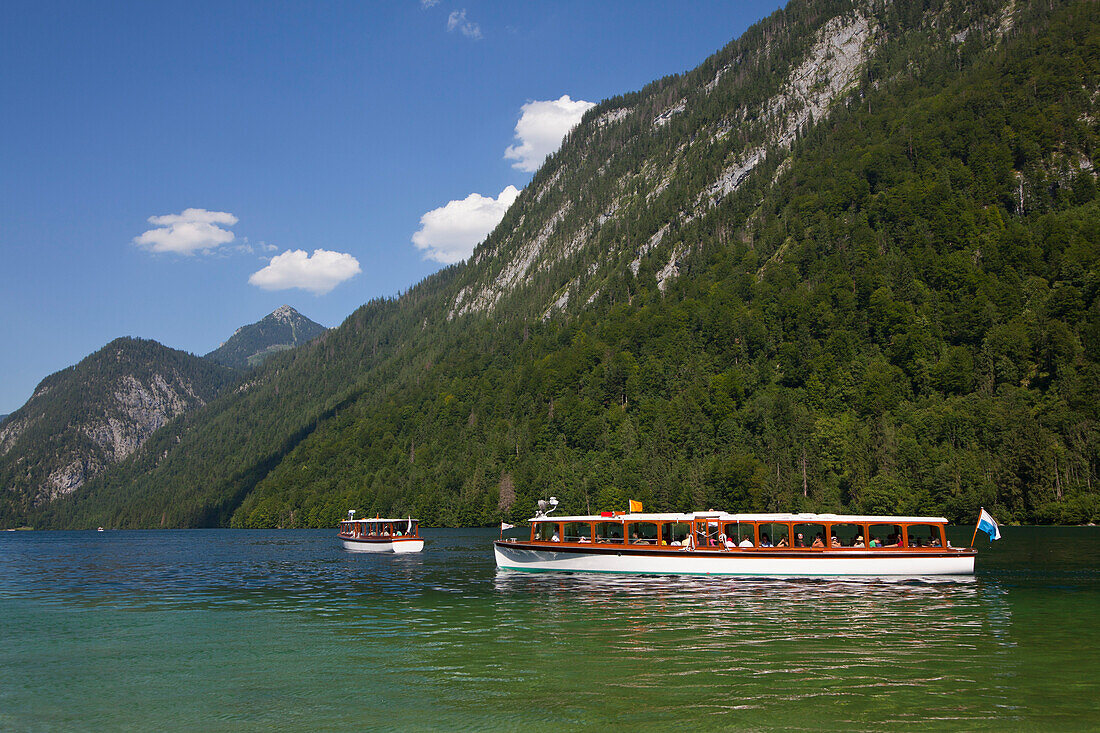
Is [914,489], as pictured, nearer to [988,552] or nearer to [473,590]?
[988,552]

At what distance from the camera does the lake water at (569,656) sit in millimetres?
19047

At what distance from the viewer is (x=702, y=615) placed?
120 feet

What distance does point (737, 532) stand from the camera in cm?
5656

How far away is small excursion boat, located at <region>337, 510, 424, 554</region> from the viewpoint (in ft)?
306

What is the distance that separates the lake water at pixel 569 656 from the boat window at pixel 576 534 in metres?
5.85

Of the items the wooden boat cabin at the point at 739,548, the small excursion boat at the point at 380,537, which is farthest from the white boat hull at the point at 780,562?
the small excursion boat at the point at 380,537

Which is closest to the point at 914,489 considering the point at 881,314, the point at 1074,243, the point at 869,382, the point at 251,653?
the point at 869,382

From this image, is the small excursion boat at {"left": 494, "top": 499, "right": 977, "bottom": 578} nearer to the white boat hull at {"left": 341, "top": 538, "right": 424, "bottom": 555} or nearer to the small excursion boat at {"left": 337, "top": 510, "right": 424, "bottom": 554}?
the small excursion boat at {"left": 337, "top": 510, "right": 424, "bottom": 554}

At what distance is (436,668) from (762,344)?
179 meters

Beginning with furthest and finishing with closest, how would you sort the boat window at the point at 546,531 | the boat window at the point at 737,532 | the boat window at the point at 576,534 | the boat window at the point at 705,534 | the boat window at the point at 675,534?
the boat window at the point at 546,531 → the boat window at the point at 576,534 → the boat window at the point at 675,534 → the boat window at the point at 737,532 → the boat window at the point at 705,534

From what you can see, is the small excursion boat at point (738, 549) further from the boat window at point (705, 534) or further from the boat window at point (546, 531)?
the boat window at point (546, 531)

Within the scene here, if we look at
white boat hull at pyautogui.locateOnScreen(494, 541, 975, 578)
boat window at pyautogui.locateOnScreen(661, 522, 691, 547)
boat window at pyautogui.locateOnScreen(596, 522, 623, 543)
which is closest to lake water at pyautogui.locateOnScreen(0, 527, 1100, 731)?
white boat hull at pyautogui.locateOnScreen(494, 541, 975, 578)

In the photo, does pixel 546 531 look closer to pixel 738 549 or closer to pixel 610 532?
pixel 610 532

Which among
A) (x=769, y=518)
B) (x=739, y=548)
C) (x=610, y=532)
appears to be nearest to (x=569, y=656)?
(x=769, y=518)
